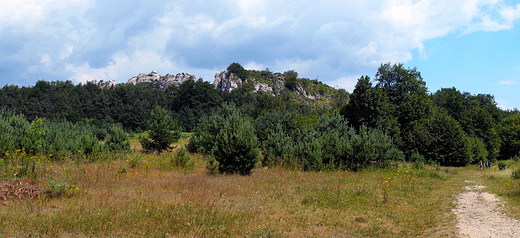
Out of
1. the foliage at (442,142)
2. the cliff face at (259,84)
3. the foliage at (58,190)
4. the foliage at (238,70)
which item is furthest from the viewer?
the foliage at (238,70)

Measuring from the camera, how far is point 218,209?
6371 mm

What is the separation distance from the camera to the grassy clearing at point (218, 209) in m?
5.11

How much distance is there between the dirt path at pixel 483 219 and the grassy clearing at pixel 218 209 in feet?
1.08

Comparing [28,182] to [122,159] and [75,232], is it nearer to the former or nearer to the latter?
[75,232]

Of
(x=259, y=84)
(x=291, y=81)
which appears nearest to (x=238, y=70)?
(x=259, y=84)

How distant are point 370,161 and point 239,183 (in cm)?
945

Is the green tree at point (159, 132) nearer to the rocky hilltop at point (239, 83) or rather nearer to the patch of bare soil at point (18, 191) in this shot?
the patch of bare soil at point (18, 191)

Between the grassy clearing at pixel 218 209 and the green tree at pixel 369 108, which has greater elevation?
the green tree at pixel 369 108

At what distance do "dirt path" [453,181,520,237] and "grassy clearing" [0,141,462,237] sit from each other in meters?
0.33

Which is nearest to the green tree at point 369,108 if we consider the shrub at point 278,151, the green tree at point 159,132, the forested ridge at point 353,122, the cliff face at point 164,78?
the forested ridge at point 353,122

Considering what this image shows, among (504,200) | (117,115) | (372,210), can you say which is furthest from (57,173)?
(117,115)

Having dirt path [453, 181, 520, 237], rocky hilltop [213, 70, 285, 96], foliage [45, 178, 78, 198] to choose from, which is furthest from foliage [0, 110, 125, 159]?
rocky hilltop [213, 70, 285, 96]

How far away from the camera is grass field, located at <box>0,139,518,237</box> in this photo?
5098mm

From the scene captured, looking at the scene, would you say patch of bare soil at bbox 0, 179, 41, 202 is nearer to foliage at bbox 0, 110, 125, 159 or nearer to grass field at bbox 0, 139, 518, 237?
grass field at bbox 0, 139, 518, 237
